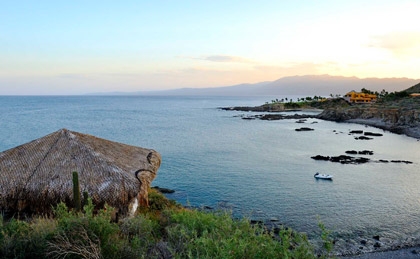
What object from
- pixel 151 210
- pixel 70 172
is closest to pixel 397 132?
pixel 151 210

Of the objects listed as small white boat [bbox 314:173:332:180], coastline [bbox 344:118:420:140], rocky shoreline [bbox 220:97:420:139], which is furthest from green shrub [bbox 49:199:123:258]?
rocky shoreline [bbox 220:97:420:139]

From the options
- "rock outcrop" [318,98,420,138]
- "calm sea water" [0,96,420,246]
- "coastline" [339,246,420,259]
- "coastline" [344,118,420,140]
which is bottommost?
"coastline" [339,246,420,259]

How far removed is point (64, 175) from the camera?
980cm

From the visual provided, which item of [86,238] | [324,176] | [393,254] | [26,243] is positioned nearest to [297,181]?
[324,176]

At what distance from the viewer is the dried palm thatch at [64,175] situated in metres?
9.55

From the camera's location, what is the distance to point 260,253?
4.61 m

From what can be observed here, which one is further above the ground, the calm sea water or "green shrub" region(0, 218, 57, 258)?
"green shrub" region(0, 218, 57, 258)

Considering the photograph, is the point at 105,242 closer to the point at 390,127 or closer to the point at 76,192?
the point at 76,192

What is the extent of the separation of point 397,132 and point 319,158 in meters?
25.2

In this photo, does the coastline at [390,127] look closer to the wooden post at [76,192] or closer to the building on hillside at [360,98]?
the building on hillside at [360,98]

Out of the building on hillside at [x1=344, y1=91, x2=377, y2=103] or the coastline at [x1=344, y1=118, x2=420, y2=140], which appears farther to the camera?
the building on hillside at [x1=344, y1=91, x2=377, y2=103]

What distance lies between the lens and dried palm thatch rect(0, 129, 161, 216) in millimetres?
9555

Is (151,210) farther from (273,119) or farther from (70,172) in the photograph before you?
(273,119)

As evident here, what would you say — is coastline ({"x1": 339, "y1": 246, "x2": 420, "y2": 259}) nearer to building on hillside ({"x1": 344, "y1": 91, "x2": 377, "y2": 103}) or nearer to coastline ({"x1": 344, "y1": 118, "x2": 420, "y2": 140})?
coastline ({"x1": 344, "y1": 118, "x2": 420, "y2": 140})
